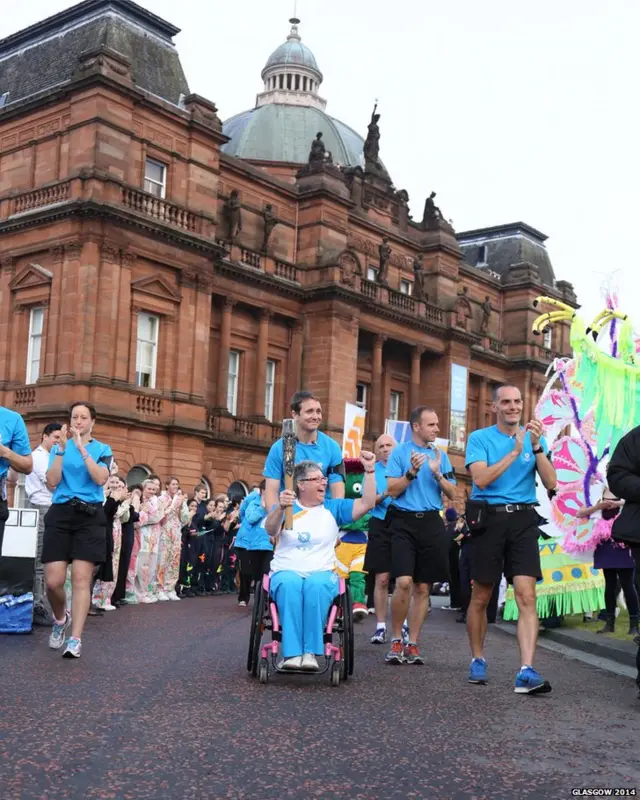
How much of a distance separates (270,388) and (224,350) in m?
3.74

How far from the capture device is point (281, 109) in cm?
5562

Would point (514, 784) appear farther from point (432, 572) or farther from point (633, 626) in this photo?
point (633, 626)

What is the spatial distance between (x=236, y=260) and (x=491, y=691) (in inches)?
1325

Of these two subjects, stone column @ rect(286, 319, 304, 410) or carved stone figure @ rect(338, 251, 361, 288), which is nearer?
carved stone figure @ rect(338, 251, 361, 288)

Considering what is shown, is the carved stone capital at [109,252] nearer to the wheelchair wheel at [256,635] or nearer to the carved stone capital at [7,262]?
the carved stone capital at [7,262]

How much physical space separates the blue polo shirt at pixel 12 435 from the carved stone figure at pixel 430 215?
147ft

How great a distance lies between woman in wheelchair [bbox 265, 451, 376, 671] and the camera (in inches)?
315

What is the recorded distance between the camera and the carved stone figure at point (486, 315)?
56.2m

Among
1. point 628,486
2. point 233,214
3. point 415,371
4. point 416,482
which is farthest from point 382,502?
point 415,371

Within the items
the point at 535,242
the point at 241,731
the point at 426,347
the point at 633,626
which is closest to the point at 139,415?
the point at 426,347

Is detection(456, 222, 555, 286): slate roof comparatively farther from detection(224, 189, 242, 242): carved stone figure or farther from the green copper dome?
detection(224, 189, 242, 242): carved stone figure

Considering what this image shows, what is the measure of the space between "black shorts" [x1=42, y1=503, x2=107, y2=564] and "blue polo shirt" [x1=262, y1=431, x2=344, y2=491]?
1.67 meters

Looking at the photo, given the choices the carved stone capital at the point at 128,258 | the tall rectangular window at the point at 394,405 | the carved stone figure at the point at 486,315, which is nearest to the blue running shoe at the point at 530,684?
the carved stone capital at the point at 128,258

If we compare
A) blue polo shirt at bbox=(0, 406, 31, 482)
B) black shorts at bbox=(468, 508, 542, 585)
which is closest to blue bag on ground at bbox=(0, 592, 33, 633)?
blue polo shirt at bbox=(0, 406, 31, 482)
